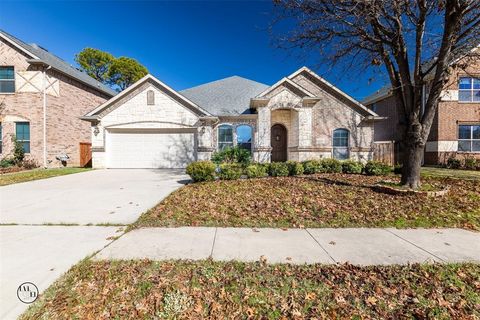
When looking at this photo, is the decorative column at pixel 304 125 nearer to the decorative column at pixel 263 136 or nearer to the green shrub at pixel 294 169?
the decorative column at pixel 263 136

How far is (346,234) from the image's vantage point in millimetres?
4418

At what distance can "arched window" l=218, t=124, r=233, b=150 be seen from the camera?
15516 millimetres

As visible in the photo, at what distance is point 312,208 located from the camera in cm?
577

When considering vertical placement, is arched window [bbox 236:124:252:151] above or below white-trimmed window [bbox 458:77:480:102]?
below

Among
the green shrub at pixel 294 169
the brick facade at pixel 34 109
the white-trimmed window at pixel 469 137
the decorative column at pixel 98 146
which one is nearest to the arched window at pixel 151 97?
the decorative column at pixel 98 146

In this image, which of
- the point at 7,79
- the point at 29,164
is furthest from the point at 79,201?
the point at 7,79

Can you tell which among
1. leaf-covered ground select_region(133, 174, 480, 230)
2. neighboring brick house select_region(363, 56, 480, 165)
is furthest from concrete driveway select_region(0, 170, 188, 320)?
neighboring brick house select_region(363, 56, 480, 165)

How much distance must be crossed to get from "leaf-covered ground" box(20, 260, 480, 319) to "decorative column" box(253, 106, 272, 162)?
11.8m

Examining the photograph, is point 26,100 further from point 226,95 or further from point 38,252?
point 38,252

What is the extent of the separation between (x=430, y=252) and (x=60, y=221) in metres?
7.40

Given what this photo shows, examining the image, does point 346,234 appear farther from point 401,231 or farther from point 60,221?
point 60,221

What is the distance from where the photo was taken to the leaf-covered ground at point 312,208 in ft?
16.4

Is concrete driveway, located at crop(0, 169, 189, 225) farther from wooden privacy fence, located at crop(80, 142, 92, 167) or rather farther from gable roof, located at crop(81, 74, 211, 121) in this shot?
wooden privacy fence, located at crop(80, 142, 92, 167)

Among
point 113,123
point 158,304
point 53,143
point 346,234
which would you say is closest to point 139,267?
point 158,304
